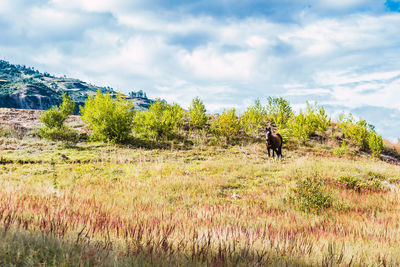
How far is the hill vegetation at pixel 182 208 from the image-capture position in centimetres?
202

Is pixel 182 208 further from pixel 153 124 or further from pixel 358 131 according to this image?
pixel 358 131

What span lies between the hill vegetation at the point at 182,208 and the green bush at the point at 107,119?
Result: 13 cm

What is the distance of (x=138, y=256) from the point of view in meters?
1.89

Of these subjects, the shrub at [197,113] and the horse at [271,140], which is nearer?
the horse at [271,140]

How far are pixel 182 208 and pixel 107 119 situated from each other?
59.9ft

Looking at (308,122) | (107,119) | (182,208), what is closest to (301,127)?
(308,122)

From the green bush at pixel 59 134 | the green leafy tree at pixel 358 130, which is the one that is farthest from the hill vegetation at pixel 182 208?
the green leafy tree at pixel 358 130

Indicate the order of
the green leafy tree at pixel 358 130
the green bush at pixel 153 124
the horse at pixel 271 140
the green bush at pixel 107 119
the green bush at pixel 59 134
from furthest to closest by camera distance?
the green leafy tree at pixel 358 130
the green bush at pixel 153 124
the green bush at pixel 59 134
the green bush at pixel 107 119
the horse at pixel 271 140

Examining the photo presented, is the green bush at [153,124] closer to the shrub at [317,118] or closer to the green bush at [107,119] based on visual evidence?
the green bush at [107,119]

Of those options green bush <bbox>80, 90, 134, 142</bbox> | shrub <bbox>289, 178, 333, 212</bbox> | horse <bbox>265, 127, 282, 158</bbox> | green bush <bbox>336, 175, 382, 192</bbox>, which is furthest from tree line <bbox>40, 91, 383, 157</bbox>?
shrub <bbox>289, 178, 333, 212</bbox>

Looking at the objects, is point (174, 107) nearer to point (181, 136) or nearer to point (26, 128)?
point (181, 136)

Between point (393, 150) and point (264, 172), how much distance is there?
28.3 m

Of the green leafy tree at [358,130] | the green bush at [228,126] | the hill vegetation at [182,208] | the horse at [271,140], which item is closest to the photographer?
the hill vegetation at [182,208]

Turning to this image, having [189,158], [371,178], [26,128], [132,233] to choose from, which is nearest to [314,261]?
[132,233]
